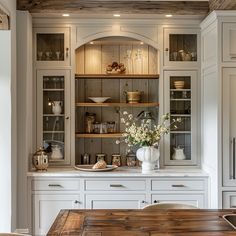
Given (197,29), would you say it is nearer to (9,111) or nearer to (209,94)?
(209,94)

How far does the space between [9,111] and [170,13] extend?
6.25 feet

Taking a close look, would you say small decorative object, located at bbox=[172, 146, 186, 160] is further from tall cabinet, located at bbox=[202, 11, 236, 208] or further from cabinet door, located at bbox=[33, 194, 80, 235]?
cabinet door, located at bbox=[33, 194, 80, 235]

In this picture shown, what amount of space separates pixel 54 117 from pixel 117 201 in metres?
1.17

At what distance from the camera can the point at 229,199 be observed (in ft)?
12.5

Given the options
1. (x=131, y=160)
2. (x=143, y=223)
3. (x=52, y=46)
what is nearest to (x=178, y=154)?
(x=131, y=160)

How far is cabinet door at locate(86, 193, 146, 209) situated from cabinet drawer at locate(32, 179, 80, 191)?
0.19 m

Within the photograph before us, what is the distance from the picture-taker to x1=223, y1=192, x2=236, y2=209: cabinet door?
3.81m

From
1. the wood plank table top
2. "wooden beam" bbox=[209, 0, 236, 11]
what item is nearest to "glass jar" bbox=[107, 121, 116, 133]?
"wooden beam" bbox=[209, 0, 236, 11]

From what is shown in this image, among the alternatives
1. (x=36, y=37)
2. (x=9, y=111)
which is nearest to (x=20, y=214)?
(x=9, y=111)

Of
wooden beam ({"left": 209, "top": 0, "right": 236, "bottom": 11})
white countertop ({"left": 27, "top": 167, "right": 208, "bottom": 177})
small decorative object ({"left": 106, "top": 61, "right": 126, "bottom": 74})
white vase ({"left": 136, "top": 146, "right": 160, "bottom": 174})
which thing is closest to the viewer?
wooden beam ({"left": 209, "top": 0, "right": 236, "bottom": 11})

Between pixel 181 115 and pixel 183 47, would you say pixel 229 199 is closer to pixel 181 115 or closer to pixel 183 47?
pixel 181 115

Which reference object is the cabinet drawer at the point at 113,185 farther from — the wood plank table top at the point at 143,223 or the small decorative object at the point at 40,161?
the wood plank table top at the point at 143,223

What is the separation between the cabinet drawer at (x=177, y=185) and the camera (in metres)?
3.98

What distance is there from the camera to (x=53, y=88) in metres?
4.36
